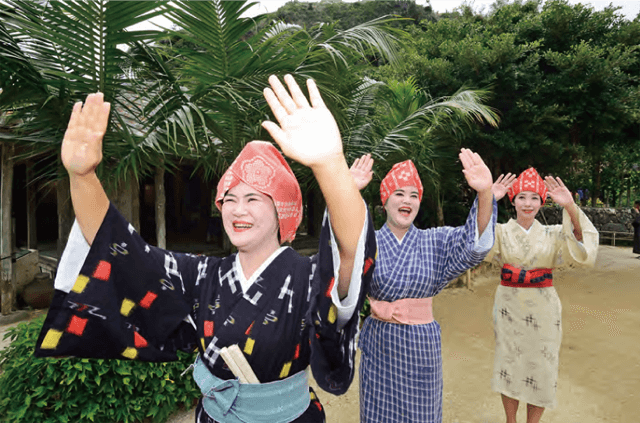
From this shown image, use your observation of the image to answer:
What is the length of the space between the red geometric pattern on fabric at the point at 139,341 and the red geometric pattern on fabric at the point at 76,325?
16cm

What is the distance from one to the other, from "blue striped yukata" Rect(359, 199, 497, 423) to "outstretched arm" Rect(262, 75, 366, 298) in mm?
1176

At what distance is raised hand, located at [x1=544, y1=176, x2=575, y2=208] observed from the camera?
2.49 metres

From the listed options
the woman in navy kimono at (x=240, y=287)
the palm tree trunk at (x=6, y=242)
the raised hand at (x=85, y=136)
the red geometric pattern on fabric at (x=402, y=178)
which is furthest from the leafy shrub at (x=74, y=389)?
the palm tree trunk at (x=6, y=242)

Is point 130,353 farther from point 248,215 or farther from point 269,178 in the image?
point 269,178

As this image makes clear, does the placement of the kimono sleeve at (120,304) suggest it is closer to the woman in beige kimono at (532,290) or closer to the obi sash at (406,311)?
the obi sash at (406,311)

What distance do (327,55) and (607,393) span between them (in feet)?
13.0

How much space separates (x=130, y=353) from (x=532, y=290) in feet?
8.68

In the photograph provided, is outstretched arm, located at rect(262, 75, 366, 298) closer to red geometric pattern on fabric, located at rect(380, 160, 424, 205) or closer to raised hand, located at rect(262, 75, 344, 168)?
raised hand, located at rect(262, 75, 344, 168)

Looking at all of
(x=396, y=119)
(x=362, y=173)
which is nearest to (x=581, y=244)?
(x=362, y=173)

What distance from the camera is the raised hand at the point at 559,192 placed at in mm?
2486

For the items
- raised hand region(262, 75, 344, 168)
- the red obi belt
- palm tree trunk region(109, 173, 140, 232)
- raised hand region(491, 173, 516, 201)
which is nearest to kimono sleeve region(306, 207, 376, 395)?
raised hand region(262, 75, 344, 168)

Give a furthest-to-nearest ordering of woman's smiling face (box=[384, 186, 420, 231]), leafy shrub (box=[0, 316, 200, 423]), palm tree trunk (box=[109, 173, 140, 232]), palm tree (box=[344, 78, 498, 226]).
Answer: palm tree trunk (box=[109, 173, 140, 232]) → palm tree (box=[344, 78, 498, 226]) → leafy shrub (box=[0, 316, 200, 423]) → woman's smiling face (box=[384, 186, 420, 231])

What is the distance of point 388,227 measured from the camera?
235 cm

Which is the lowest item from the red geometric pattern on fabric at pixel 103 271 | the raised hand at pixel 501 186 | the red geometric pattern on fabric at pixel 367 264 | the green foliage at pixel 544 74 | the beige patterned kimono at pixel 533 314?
the beige patterned kimono at pixel 533 314
